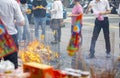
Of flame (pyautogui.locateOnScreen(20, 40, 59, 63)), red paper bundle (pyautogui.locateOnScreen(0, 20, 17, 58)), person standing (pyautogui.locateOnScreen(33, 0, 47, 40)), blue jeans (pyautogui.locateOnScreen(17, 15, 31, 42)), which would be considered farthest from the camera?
person standing (pyautogui.locateOnScreen(33, 0, 47, 40))

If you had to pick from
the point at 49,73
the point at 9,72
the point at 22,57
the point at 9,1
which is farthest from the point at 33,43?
the point at 49,73

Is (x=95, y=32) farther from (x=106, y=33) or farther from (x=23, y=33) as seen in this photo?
(x=23, y=33)

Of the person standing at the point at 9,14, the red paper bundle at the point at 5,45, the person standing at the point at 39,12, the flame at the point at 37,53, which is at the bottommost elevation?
the flame at the point at 37,53

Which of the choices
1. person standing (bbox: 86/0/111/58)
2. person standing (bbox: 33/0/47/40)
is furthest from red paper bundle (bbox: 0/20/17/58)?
person standing (bbox: 33/0/47/40)

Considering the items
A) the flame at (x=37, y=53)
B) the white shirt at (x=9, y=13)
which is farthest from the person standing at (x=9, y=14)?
the flame at (x=37, y=53)

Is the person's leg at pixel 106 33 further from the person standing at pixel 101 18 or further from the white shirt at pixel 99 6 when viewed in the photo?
the white shirt at pixel 99 6

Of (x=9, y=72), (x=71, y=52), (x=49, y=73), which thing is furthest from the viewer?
(x=71, y=52)

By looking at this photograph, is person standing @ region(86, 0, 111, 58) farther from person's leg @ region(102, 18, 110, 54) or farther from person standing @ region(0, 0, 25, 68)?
person standing @ region(0, 0, 25, 68)

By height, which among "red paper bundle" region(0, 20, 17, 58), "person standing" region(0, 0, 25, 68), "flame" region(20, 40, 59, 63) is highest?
"person standing" region(0, 0, 25, 68)

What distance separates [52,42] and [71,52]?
4.47 metres

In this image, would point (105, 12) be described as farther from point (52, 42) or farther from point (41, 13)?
point (41, 13)

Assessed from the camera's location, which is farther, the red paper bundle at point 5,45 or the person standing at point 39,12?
the person standing at point 39,12

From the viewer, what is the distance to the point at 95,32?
1016cm

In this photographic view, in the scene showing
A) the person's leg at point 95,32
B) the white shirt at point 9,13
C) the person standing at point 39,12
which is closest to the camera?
the white shirt at point 9,13
